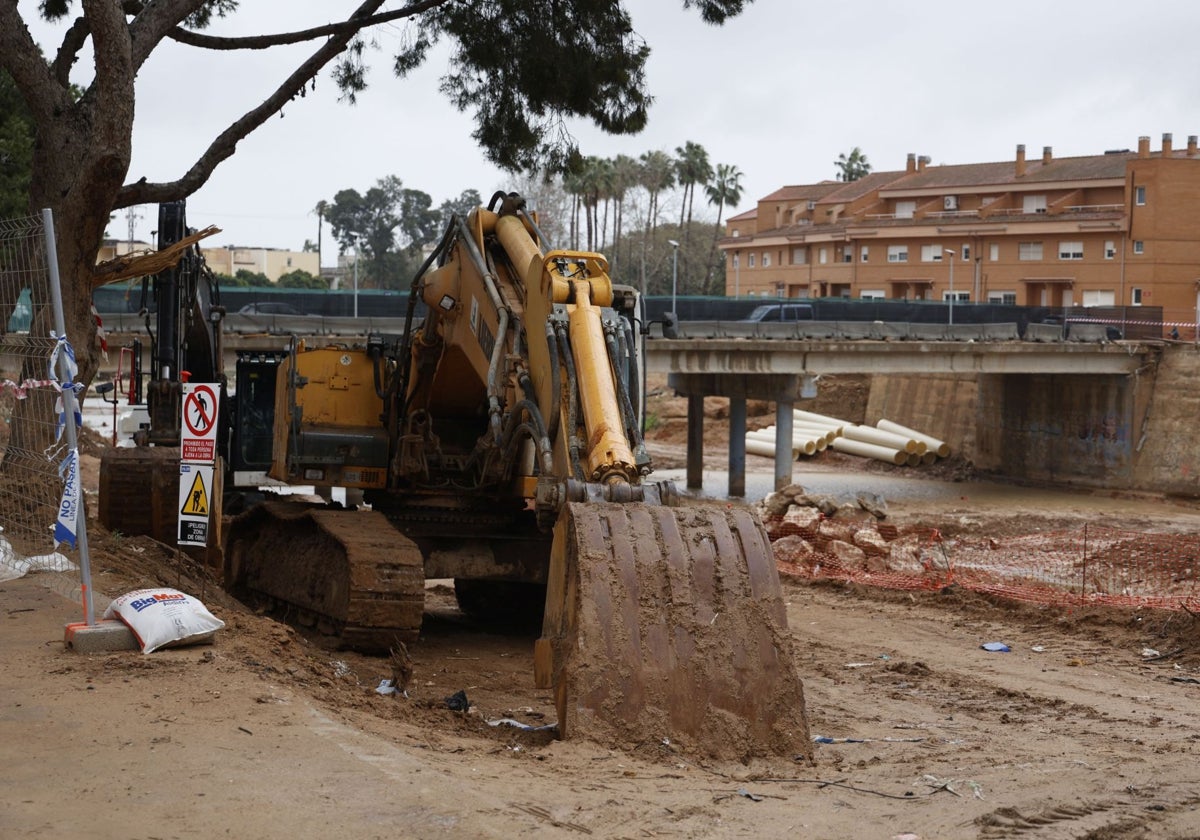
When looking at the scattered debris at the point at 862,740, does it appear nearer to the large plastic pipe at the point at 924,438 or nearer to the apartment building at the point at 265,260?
the large plastic pipe at the point at 924,438

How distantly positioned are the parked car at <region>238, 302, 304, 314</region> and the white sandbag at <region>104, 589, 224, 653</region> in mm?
28221

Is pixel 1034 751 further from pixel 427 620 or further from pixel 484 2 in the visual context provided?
pixel 484 2

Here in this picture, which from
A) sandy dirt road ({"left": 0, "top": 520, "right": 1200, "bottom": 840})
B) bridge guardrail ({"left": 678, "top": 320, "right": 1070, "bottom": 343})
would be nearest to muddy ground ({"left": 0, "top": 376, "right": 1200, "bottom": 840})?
sandy dirt road ({"left": 0, "top": 520, "right": 1200, "bottom": 840})

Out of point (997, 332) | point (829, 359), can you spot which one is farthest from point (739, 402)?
point (997, 332)

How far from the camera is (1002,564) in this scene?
974 inches

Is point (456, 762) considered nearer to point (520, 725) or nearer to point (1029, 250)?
point (520, 725)

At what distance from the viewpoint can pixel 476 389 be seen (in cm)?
1325

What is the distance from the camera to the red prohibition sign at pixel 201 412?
1018cm

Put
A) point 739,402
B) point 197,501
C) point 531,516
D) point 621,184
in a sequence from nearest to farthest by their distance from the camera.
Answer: point 197,501, point 531,516, point 739,402, point 621,184

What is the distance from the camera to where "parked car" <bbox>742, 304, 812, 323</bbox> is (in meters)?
43.8

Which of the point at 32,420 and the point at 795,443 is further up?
the point at 32,420

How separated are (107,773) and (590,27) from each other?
39.8ft

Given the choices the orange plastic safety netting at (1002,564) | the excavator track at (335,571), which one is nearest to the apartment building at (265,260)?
the orange plastic safety netting at (1002,564)

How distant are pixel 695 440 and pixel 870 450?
7.22 meters
